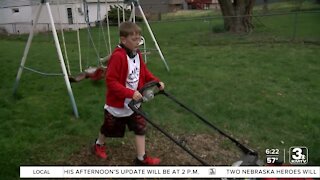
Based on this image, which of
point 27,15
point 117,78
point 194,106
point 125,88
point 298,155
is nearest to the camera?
point 125,88

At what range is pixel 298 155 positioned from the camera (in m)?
4.30

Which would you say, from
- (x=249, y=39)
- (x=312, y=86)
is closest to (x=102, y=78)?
(x=312, y=86)

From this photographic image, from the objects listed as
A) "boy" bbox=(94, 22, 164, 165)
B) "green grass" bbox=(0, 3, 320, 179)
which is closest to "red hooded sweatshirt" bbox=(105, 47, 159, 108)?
"boy" bbox=(94, 22, 164, 165)

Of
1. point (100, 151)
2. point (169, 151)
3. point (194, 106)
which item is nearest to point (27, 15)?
point (194, 106)

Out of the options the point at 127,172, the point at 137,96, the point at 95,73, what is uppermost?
the point at 137,96

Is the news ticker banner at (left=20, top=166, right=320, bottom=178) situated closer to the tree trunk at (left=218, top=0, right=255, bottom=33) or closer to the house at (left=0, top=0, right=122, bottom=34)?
the tree trunk at (left=218, top=0, right=255, bottom=33)

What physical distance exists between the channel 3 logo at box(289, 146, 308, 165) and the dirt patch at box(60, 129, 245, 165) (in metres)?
0.61

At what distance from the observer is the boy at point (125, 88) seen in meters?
3.59

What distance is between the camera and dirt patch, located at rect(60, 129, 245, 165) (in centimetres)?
409

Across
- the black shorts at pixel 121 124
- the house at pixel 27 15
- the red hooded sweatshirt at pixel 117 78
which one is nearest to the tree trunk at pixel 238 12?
the house at pixel 27 15

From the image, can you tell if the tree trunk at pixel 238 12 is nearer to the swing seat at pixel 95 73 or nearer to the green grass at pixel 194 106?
the green grass at pixel 194 106

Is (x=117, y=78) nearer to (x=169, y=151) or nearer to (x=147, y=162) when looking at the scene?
(x=147, y=162)

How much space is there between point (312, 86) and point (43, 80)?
17.6 feet

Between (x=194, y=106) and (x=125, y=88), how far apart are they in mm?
2585
